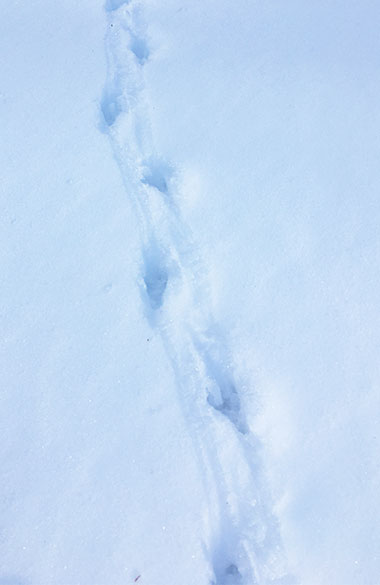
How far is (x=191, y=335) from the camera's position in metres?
1.22

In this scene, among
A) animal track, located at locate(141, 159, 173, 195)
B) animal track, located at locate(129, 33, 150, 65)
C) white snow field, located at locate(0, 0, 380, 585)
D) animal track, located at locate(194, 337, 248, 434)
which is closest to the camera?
white snow field, located at locate(0, 0, 380, 585)

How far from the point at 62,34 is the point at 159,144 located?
57 centimetres

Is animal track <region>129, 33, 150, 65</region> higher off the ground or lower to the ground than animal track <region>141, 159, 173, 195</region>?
higher

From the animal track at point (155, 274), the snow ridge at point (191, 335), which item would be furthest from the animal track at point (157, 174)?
the animal track at point (155, 274)

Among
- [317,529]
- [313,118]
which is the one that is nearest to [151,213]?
[313,118]

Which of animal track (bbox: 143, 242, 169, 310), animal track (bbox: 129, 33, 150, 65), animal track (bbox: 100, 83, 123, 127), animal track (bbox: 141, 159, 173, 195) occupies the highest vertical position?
animal track (bbox: 129, 33, 150, 65)

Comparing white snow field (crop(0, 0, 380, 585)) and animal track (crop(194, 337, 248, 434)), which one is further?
animal track (crop(194, 337, 248, 434))

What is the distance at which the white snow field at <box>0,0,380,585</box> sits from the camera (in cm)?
107

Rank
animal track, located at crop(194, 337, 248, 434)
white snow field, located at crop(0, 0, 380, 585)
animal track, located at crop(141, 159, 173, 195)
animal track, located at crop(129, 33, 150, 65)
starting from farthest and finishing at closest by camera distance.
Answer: animal track, located at crop(129, 33, 150, 65) → animal track, located at crop(141, 159, 173, 195) → animal track, located at crop(194, 337, 248, 434) → white snow field, located at crop(0, 0, 380, 585)

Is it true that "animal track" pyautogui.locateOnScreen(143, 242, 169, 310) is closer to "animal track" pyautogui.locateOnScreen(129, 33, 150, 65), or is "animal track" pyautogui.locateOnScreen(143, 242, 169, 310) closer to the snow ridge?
the snow ridge

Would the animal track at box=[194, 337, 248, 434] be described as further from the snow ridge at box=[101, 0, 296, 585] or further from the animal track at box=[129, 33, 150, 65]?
the animal track at box=[129, 33, 150, 65]

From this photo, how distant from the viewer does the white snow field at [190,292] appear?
1068 mm

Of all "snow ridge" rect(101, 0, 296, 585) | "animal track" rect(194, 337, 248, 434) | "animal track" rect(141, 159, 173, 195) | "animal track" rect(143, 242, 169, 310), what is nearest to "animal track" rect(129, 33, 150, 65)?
"snow ridge" rect(101, 0, 296, 585)

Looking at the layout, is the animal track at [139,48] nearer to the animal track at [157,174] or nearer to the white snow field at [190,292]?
the white snow field at [190,292]
